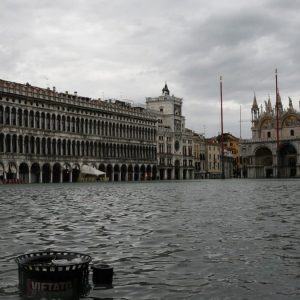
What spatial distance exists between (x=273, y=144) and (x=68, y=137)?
54.0 m

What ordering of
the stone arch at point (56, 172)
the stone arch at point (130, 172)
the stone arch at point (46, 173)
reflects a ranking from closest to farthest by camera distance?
the stone arch at point (46, 173), the stone arch at point (56, 172), the stone arch at point (130, 172)

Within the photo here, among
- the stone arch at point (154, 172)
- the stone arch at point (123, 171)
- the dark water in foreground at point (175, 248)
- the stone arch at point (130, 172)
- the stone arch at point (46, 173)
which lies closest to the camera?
the dark water in foreground at point (175, 248)

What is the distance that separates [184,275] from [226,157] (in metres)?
150

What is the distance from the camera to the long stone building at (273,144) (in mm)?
127125

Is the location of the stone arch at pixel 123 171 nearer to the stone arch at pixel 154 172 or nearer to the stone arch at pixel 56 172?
the stone arch at pixel 154 172

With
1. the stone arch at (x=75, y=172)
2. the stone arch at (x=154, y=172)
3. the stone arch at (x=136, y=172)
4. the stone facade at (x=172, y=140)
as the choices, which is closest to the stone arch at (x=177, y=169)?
the stone facade at (x=172, y=140)

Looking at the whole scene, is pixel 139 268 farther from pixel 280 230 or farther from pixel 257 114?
pixel 257 114

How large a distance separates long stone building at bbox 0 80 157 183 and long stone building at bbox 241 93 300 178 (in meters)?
26.0

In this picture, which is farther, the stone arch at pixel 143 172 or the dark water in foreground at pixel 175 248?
the stone arch at pixel 143 172

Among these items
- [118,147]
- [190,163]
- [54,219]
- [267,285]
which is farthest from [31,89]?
[267,285]

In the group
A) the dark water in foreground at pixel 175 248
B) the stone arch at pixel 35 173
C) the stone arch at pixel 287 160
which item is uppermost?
the stone arch at pixel 287 160

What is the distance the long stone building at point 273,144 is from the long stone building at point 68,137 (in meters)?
26.0

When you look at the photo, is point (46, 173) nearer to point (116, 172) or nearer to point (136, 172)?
point (116, 172)

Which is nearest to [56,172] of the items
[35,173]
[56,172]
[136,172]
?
[56,172]
